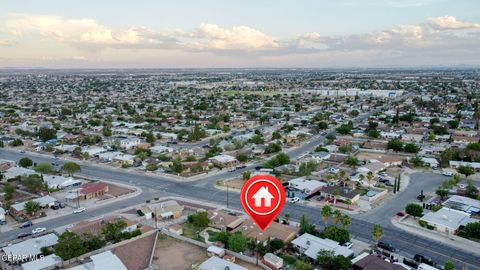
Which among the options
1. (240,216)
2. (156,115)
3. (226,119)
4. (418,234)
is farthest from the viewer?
(156,115)

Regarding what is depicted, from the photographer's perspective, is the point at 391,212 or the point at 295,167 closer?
the point at 391,212

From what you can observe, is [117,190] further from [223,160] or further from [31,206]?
[223,160]

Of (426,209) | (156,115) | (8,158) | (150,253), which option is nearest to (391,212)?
(426,209)

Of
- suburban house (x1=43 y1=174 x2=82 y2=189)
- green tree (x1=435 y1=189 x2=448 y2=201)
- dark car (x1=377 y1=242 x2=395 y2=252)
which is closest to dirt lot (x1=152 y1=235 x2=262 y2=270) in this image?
dark car (x1=377 y1=242 x2=395 y2=252)

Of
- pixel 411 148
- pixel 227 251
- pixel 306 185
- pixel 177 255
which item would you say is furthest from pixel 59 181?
pixel 411 148

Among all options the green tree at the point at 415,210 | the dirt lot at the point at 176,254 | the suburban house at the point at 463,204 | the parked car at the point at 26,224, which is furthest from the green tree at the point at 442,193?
the parked car at the point at 26,224

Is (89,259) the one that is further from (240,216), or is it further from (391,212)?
(391,212)
